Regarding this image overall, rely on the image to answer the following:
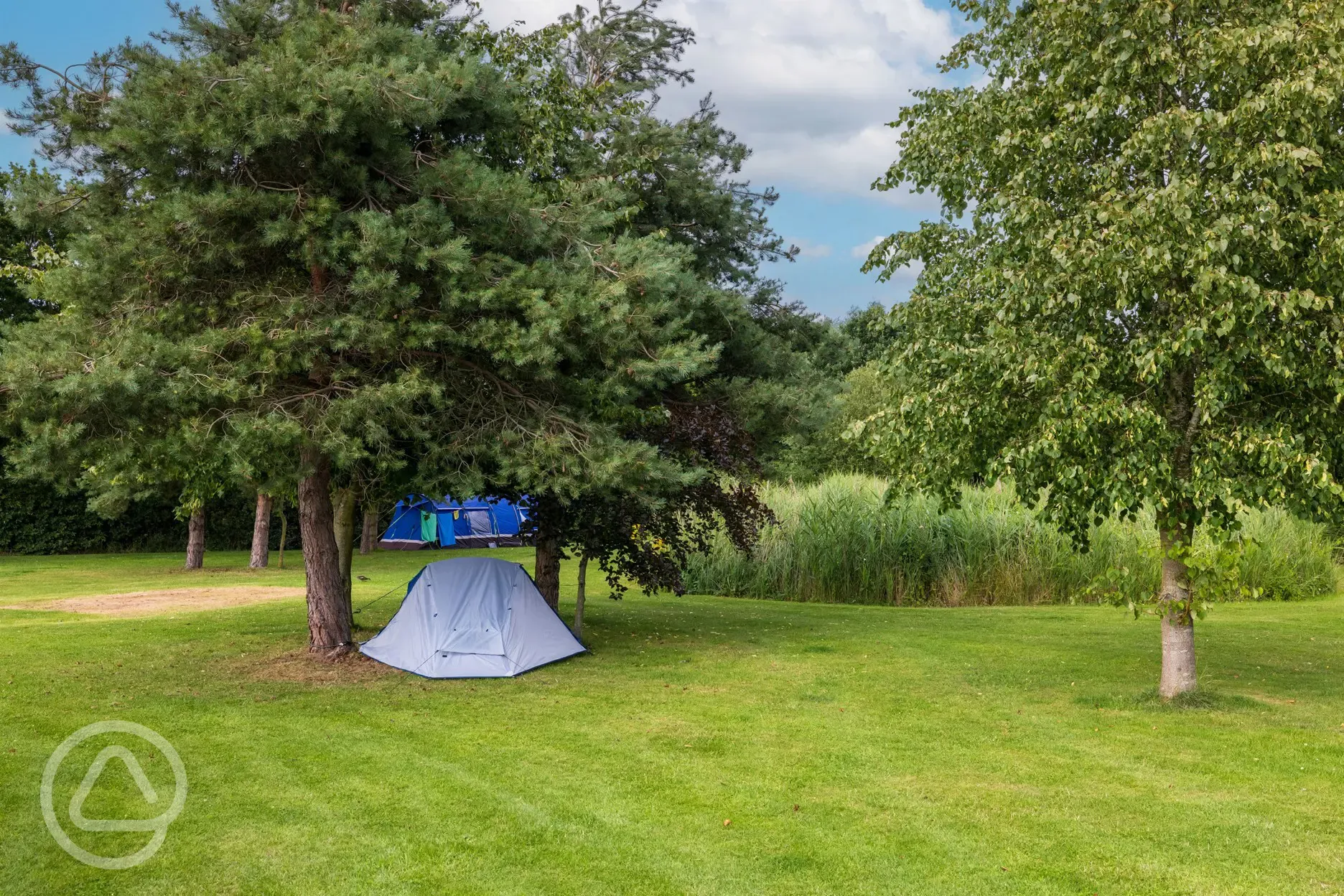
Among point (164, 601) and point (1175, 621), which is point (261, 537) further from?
point (1175, 621)

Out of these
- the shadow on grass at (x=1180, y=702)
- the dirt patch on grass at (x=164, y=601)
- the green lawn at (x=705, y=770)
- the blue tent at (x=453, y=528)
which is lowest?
the green lawn at (x=705, y=770)

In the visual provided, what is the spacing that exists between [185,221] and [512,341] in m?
2.99

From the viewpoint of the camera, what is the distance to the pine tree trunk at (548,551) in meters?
12.6

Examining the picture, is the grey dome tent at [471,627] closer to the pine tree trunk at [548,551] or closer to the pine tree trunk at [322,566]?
the pine tree trunk at [322,566]

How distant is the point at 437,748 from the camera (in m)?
8.25

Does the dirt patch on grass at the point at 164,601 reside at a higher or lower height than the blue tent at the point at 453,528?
lower

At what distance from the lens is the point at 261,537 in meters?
23.5

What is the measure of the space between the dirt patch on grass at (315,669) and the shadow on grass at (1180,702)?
674 cm

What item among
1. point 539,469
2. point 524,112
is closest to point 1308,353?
point 539,469

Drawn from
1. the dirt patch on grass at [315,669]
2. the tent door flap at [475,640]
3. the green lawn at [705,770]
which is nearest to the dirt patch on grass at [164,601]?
the green lawn at [705,770]

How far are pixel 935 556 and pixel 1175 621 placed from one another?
9.47 metres

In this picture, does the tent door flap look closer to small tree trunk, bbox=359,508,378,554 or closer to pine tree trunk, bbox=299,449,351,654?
pine tree trunk, bbox=299,449,351,654

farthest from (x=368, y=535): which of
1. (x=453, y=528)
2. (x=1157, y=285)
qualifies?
(x=1157, y=285)

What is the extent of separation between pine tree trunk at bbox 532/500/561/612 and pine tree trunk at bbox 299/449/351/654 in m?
2.22
